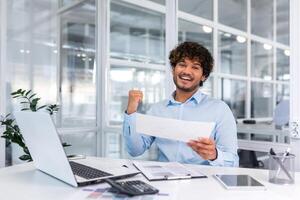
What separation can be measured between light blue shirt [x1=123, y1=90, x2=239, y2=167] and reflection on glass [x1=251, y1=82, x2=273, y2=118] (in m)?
1.75

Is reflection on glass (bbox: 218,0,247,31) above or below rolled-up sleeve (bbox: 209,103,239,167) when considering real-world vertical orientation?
above

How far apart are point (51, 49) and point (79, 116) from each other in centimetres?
76

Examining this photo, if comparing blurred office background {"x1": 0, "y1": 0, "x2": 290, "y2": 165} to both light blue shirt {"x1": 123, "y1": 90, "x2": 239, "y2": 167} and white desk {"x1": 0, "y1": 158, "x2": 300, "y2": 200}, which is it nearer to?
light blue shirt {"x1": 123, "y1": 90, "x2": 239, "y2": 167}

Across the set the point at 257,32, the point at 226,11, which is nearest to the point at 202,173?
the point at 226,11

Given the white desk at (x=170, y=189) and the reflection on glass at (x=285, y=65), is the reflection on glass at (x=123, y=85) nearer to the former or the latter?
the reflection on glass at (x=285, y=65)

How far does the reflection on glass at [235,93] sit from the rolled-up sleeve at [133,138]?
188 centimetres

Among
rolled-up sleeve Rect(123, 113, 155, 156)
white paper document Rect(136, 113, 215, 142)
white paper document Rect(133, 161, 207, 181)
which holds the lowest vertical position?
white paper document Rect(133, 161, 207, 181)

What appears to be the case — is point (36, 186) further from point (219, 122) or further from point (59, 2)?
point (59, 2)

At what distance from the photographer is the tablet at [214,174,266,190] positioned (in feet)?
3.62

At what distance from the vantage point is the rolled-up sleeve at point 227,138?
1.56 m

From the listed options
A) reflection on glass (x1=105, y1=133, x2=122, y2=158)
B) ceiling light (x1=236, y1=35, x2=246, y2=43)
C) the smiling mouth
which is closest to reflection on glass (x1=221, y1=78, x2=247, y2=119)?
ceiling light (x1=236, y1=35, x2=246, y2=43)

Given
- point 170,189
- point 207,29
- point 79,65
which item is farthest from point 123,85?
point 170,189

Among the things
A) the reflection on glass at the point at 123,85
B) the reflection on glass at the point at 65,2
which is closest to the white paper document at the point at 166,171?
the reflection on glass at the point at 123,85

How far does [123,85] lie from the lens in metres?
3.74
